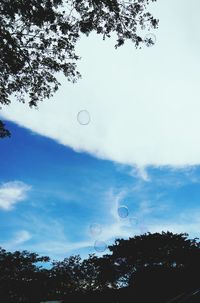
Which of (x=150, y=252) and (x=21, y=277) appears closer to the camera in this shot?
(x=150, y=252)

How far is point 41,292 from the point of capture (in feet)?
214

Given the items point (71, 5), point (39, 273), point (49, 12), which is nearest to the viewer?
point (49, 12)

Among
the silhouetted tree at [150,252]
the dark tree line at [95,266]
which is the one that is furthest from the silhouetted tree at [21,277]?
the silhouetted tree at [150,252]

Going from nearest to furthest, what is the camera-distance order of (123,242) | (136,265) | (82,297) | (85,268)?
(82,297), (136,265), (123,242), (85,268)

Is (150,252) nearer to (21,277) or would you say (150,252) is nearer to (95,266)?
(95,266)

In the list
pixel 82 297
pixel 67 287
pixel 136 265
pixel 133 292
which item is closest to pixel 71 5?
pixel 133 292

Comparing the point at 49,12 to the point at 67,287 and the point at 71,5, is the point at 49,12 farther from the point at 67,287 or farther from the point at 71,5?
the point at 67,287

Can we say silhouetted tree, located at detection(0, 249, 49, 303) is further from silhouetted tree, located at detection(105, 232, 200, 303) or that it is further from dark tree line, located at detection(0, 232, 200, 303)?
silhouetted tree, located at detection(105, 232, 200, 303)

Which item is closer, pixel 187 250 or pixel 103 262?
pixel 187 250

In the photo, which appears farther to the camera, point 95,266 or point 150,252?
point 95,266

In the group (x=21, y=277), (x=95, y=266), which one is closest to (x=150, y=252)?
(x=95, y=266)

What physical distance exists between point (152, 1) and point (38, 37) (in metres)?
5.44

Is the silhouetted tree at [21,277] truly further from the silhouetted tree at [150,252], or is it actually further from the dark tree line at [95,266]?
the silhouetted tree at [150,252]

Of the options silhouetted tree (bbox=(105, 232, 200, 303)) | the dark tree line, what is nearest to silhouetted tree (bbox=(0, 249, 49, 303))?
the dark tree line
